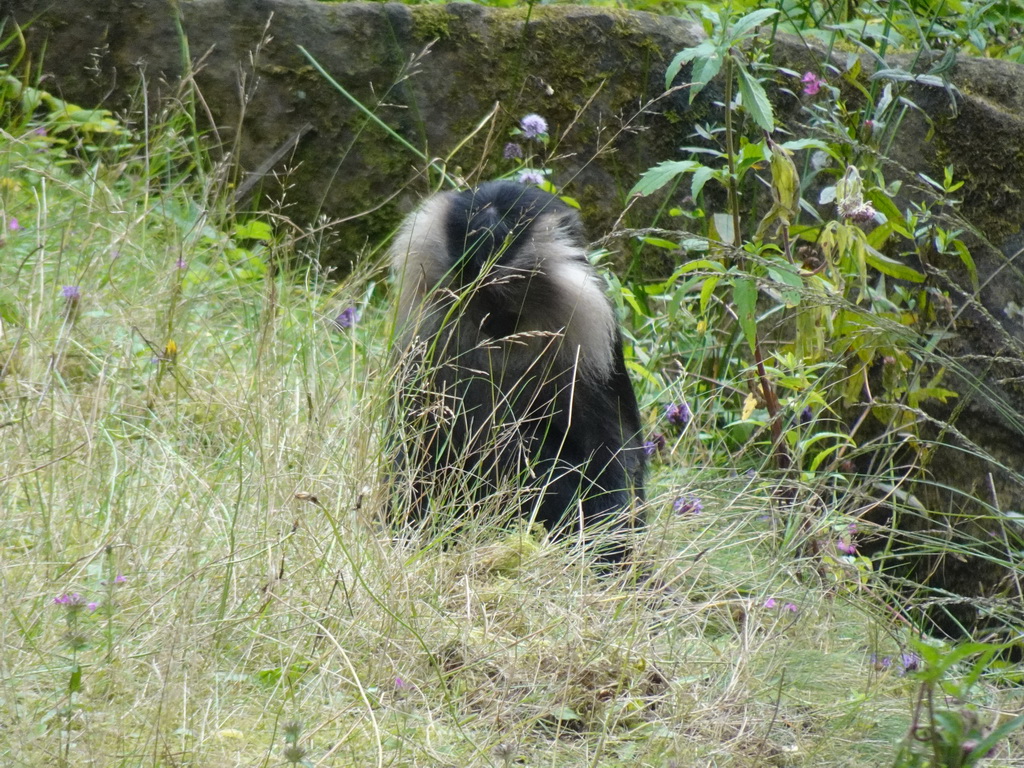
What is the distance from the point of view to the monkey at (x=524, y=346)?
128 inches

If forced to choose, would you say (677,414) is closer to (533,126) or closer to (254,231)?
(533,126)

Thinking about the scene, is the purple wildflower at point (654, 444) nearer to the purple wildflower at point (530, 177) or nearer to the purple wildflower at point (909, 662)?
the purple wildflower at point (530, 177)

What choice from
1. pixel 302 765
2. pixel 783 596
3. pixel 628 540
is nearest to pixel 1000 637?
pixel 783 596

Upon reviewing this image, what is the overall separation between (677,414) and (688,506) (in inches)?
27.9

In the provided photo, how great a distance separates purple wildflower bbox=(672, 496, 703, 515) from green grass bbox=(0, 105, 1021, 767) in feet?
0.13

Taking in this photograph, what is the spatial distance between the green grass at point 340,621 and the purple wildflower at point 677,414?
550mm

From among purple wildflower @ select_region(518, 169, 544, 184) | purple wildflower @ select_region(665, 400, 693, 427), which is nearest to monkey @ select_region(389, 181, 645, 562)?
purple wildflower @ select_region(665, 400, 693, 427)

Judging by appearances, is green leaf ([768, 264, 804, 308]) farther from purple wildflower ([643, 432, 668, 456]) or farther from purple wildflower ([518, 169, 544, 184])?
purple wildflower ([518, 169, 544, 184])

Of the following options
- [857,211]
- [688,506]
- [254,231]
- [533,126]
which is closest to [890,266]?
[857,211]

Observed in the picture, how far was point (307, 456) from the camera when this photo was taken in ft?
9.01

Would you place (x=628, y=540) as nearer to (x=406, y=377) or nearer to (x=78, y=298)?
(x=406, y=377)

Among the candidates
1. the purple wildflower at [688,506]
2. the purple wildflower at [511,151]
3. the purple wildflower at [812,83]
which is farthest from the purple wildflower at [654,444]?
the purple wildflower at [812,83]

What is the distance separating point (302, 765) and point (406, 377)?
1476mm

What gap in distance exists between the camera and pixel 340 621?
2.24 m
